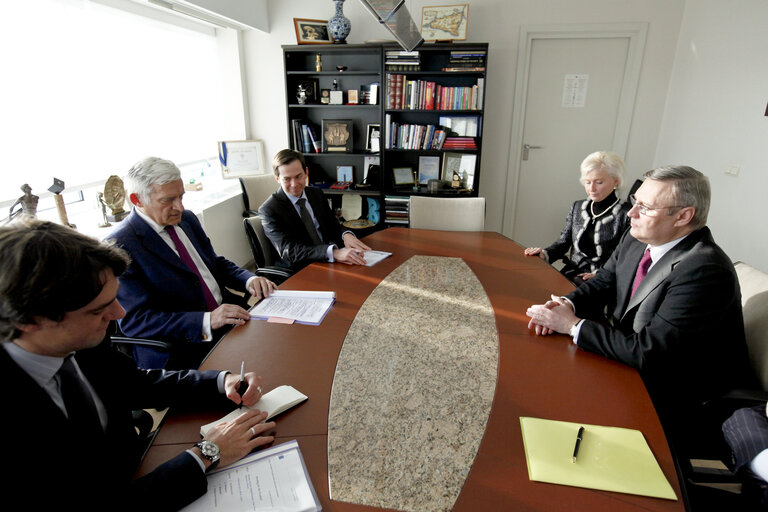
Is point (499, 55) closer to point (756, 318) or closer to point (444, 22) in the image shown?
point (444, 22)

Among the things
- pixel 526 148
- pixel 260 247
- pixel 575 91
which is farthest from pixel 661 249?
pixel 575 91

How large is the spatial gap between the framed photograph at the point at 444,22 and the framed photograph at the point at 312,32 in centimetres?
88

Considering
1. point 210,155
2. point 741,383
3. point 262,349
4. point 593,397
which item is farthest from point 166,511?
point 210,155

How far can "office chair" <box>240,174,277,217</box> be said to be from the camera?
402 cm

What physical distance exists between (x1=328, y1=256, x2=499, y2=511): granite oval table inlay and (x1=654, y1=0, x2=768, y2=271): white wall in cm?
216

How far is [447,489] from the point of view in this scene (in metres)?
0.92

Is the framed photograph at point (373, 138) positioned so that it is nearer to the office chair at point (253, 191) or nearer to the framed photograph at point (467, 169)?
the framed photograph at point (467, 169)

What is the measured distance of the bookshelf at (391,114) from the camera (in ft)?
12.9

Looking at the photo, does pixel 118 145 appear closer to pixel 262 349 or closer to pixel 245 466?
pixel 262 349

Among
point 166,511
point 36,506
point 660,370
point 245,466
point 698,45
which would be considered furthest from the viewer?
point 698,45

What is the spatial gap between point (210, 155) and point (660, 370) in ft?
13.7

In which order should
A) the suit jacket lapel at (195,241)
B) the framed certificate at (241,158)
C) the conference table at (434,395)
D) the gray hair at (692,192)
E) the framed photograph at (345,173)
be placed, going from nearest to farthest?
the conference table at (434,395) < the gray hair at (692,192) < the suit jacket lapel at (195,241) < the framed certificate at (241,158) < the framed photograph at (345,173)

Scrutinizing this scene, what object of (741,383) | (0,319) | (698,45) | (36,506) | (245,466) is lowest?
(741,383)

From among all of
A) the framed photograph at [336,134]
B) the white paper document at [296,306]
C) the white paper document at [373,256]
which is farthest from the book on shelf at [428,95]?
the white paper document at [296,306]
